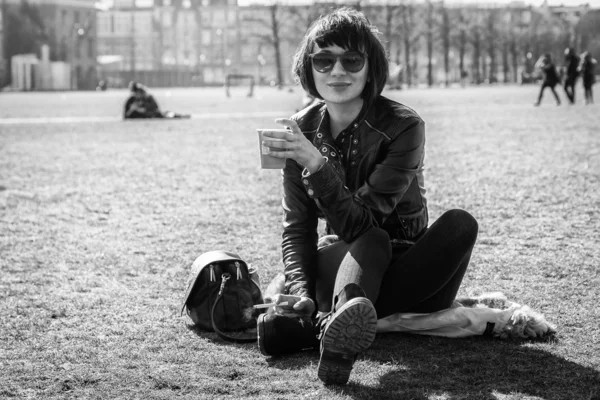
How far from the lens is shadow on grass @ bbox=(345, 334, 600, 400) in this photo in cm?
327

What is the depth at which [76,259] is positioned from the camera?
6277 millimetres

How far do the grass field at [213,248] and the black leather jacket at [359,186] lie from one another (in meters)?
0.45

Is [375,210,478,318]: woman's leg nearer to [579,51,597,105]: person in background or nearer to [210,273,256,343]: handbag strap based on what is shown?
[210,273,256,343]: handbag strap

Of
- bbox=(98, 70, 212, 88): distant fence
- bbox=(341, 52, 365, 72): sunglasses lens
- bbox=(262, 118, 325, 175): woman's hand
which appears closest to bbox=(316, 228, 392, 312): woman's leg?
bbox=(262, 118, 325, 175): woman's hand

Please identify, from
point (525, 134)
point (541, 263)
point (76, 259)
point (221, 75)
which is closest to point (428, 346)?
point (541, 263)

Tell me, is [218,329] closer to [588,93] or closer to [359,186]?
[359,186]

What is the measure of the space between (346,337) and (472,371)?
1.97 ft

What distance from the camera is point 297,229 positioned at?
3955 mm

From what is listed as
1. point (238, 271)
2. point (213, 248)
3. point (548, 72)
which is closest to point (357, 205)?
point (238, 271)

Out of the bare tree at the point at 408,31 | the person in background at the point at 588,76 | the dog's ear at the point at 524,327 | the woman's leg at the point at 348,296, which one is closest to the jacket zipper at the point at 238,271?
the woman's leg at the point at 348,296

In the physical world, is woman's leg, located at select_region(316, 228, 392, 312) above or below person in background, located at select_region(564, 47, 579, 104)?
below

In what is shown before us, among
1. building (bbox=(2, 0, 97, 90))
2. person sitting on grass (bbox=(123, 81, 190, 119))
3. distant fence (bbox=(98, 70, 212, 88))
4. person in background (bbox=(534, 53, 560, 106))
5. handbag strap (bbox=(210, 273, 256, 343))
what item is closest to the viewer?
handbag strap (bbox=(210, 273, 256, 343))

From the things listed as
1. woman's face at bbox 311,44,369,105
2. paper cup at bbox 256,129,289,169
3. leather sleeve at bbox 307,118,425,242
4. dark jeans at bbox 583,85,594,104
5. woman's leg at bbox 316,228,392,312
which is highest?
dark jeans at bbox 583,85,594,104

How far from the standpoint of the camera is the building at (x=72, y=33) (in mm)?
104188
